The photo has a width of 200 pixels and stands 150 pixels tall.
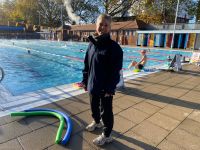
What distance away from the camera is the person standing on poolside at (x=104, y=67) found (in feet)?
7.65

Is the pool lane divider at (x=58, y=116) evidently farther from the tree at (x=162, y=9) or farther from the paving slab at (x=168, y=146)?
the tree at (x=162, y=9)

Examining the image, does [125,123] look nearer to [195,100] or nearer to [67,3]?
[195,100]

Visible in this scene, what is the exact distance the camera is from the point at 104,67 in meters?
2.40

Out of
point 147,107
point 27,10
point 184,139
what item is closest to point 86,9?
point 27,10

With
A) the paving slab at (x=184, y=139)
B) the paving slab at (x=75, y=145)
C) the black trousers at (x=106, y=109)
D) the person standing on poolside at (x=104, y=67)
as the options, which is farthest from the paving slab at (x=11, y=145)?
the paving slab at (x=184, y=139)

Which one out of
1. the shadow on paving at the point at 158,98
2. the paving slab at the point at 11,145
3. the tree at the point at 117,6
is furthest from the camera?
the tree at the point at 117,6

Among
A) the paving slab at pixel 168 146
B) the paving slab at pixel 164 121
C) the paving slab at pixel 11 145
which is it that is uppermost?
the paving slab at pixel 164 121

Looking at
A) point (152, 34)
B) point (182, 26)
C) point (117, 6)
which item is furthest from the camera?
point (117, 6)

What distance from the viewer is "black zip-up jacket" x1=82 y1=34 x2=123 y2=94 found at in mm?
2334

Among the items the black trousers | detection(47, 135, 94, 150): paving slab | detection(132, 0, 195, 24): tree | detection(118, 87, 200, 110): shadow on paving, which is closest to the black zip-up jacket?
the black trousers

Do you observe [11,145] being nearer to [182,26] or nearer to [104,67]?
[104,67]

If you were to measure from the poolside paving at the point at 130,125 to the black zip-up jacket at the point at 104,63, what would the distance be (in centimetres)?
91

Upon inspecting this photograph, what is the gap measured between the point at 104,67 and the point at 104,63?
6 cm

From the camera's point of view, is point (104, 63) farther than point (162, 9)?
No
